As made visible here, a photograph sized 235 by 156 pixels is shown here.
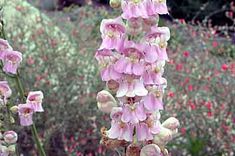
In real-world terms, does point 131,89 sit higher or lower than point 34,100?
higher

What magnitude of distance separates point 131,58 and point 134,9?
0.37 feet

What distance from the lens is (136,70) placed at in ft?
5.36

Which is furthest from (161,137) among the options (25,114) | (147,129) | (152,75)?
(25,114)

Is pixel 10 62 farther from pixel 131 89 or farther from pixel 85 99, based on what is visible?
pixel 85 99

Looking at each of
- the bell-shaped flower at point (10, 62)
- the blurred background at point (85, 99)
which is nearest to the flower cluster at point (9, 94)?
the bell-shaped flower at point (10, 62)

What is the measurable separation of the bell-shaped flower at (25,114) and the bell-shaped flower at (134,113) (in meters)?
0.49

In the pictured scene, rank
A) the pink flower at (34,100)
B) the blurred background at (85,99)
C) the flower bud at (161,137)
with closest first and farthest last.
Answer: the flower bud at (161,137) < the pink flower at (34,100) < the blurred background at (85,99)

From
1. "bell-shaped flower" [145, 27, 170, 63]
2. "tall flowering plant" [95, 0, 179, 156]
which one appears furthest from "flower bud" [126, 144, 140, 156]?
"bell-shaped flower" [145, 27, 170, 63]

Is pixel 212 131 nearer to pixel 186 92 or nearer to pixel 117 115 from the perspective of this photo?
pixel 186 92

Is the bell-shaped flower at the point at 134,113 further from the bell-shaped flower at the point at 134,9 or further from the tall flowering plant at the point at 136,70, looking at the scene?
→ the bell-shaped flower at the point at 134,9

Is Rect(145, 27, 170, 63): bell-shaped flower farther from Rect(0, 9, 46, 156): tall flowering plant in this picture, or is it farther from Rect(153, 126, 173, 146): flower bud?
Rect(0, 9, 46, 156): tall flowering plant

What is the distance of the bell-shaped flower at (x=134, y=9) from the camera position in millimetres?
1614

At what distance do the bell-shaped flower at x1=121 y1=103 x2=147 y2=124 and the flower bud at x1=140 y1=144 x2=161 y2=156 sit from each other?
0.23 feet

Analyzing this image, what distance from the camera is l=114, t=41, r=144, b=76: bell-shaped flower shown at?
1620 millimetres
